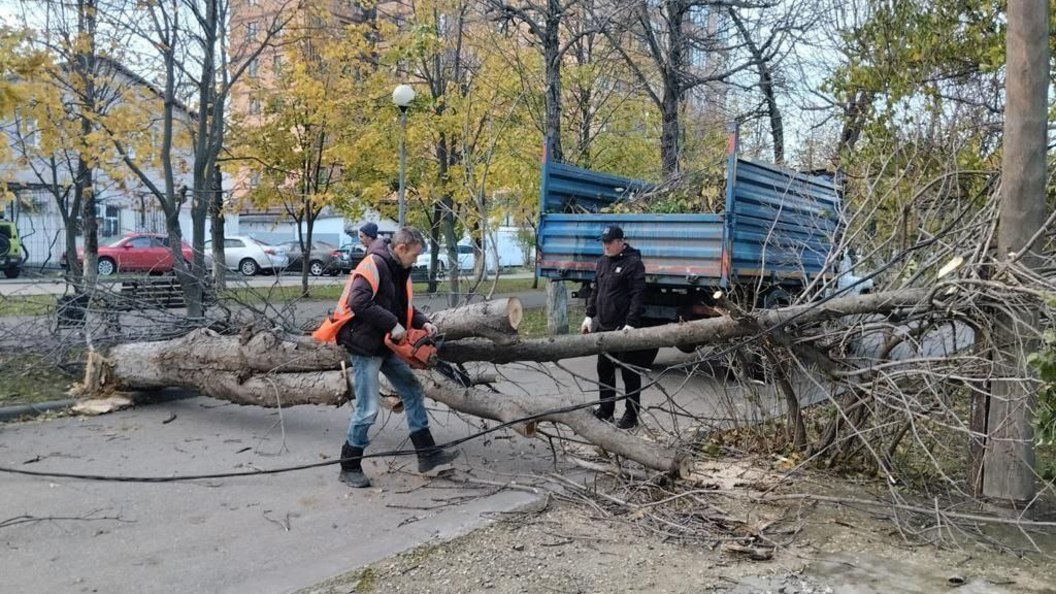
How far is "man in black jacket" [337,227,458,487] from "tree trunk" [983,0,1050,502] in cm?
335

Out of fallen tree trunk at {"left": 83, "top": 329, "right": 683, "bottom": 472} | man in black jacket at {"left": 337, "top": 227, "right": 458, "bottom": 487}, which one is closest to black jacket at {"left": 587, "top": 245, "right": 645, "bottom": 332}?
fallen tree trunk at {"left": 83, "top": 329, "right": 683, "bottom": 472}

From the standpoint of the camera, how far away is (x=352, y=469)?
5.45 metres

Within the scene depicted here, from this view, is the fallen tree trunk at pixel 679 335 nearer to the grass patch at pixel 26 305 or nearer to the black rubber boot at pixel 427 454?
the black rubber boot at pixel 427 454

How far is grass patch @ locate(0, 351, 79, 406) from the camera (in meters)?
7.61

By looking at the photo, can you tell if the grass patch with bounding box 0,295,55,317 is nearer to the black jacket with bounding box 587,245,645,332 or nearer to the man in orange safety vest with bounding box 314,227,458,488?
the man in orange safety vest with bounding box 314,227,458,488

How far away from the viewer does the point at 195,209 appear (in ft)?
35.7

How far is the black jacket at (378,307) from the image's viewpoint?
5.15m

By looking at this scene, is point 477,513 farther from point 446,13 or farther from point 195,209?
point 446,13

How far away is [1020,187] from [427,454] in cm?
392

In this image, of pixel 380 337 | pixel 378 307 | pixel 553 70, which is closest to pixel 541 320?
pixel 553 70

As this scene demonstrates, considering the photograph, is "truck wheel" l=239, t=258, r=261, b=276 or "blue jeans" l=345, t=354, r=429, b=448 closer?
"blue jeans" l=345, t=354, r=429, b=448

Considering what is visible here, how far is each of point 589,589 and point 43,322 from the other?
23.2ft

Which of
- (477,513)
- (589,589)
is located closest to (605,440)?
(477,513)

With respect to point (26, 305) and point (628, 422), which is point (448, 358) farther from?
point (26, 305)
